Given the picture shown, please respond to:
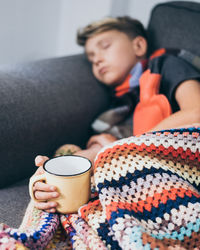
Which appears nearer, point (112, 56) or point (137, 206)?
point (137, 206)

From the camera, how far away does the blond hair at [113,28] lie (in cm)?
111

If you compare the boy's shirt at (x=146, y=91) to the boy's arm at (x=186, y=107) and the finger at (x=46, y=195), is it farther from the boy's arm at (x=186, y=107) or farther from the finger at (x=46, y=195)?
the finger at (x=46, y=195)

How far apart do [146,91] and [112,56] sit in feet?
0.75

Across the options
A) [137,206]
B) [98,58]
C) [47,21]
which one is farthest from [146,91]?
[47,21]

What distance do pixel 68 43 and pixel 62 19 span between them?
136 mm

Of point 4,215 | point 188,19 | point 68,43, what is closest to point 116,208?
point 4,215

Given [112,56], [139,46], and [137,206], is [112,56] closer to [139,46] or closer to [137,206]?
[139,46]

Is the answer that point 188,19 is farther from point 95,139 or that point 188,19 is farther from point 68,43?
point 68,43

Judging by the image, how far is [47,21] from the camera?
1.51m

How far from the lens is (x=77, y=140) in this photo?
3.19 feet

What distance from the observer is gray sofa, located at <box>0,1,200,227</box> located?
2.44 feet

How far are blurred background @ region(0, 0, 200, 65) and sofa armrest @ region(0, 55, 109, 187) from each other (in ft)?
1.40

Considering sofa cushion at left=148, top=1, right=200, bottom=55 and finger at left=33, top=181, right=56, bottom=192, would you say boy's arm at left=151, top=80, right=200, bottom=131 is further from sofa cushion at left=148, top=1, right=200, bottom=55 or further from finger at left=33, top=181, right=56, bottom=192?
finger at left=33, top=181, right=56, bottom=192

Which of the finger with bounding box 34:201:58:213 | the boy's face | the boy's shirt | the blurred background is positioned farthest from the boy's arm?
the blurred background
